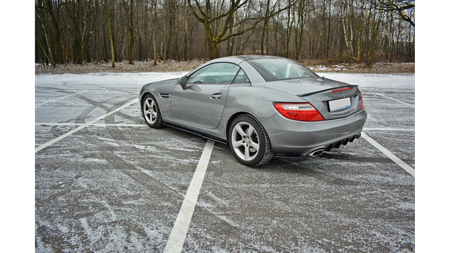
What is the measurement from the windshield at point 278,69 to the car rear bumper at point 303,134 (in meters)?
0.79

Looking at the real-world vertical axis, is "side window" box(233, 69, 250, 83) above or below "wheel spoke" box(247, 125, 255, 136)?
above

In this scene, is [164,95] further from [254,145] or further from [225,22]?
[225,22]

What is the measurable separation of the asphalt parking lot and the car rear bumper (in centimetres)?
39

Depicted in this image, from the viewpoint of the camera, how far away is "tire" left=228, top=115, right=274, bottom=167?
3.76m

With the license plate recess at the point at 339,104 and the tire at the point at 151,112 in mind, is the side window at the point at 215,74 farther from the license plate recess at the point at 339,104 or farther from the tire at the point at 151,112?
the license plate recess at the point at 339,104

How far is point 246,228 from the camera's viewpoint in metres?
2.58

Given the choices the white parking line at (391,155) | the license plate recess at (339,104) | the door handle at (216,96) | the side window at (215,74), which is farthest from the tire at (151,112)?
the white parking line at (391,155)

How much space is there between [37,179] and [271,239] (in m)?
2.95

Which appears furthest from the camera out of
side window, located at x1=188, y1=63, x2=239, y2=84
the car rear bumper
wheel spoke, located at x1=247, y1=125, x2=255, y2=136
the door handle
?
side window, located at x1=188, y1=63, x2=239, y2=84

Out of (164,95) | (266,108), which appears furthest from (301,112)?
(164,95)

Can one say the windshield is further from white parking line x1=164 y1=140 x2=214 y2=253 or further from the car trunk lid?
white parking line x1=164 y1=140 x2=214 y2=253

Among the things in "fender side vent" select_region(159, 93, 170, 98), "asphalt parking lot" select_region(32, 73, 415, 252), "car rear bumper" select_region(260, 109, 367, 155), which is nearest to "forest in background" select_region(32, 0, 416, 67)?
"fender side vent" select_region(159, 93, 170, 98)

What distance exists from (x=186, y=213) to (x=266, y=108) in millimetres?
1594

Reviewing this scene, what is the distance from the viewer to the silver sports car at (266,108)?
139 inches
